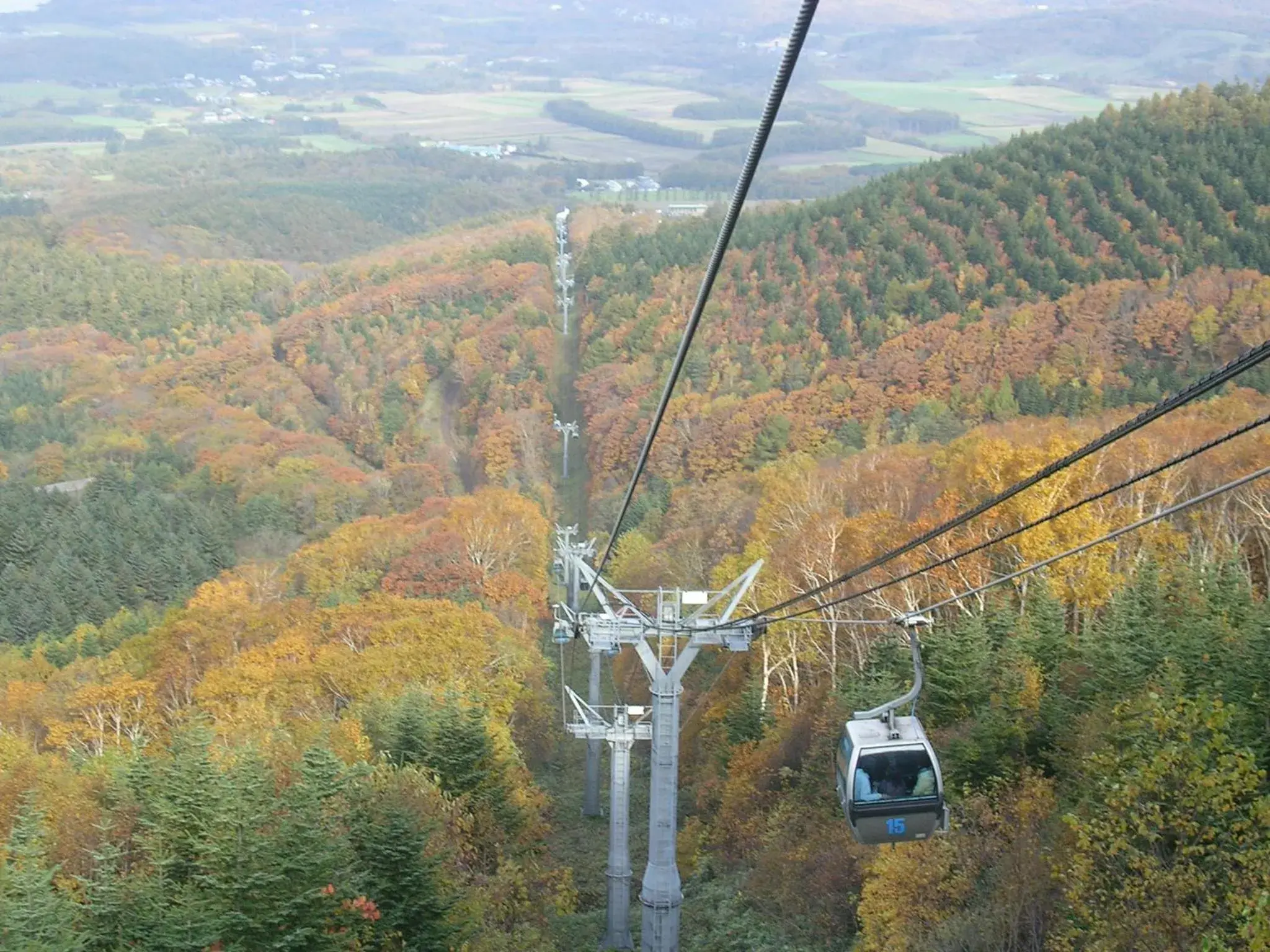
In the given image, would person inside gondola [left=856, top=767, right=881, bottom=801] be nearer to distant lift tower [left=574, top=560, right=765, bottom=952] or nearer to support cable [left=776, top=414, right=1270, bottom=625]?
support cable [left=776, top=414, right=1270, bottom=625]

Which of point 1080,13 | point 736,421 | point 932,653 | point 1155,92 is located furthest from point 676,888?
point 1080,13

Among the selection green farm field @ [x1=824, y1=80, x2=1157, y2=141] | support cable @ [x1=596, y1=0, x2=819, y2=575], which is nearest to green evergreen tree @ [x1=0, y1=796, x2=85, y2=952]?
support cable @ [x1=596, y1=0, x2=819, y2=575]

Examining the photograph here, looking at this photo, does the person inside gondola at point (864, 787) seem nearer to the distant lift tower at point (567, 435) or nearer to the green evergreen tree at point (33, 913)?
the green evergreen tree at point (33, 913)

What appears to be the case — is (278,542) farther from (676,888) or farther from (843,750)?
(843,750)

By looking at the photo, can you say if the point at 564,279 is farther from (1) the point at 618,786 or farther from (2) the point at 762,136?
(2) the point at 762,136

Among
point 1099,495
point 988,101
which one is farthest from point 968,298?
point 1099,495

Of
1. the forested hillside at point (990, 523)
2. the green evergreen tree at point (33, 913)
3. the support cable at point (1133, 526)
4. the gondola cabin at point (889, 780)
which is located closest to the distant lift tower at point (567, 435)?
the forested hillside at point (990, 523)
